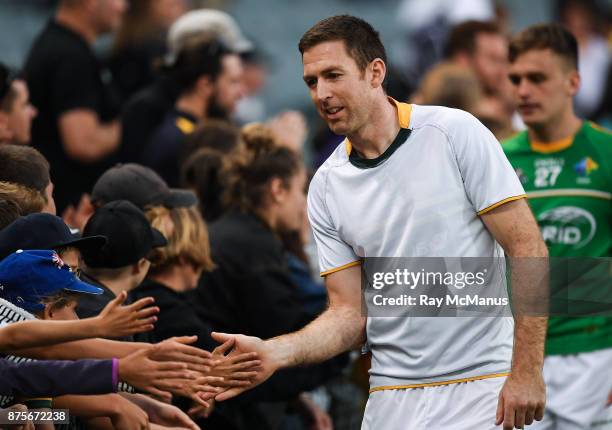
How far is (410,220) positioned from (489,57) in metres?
5.93

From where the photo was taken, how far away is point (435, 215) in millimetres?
5016

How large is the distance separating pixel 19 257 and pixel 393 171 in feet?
5.06

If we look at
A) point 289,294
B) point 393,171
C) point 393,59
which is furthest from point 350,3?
point 393,171

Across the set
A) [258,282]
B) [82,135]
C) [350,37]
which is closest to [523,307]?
[350,37]

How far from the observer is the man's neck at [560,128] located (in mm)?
6855

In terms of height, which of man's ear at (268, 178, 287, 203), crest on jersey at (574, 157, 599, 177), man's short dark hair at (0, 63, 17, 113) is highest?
man's short dark hair at (0, 63, 17, 113)

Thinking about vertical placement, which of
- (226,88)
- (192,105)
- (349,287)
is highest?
(226,88)

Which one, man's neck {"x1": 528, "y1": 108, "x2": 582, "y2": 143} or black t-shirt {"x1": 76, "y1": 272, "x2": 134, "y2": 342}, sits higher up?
man's neck {"x1": 528, "y1": 108, "x2": 582, "y2": 143}

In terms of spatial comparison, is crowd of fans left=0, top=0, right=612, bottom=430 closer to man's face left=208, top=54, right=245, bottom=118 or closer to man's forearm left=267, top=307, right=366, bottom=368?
man's face left=208, top=54, right=245, bottom=118

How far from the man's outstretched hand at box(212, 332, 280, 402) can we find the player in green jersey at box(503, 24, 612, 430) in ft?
6.93

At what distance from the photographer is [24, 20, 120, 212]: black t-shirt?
763 cm

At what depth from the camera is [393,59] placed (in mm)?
14617

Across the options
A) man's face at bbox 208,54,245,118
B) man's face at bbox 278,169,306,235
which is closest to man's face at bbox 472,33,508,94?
man's face at bbox 208,54,245,118

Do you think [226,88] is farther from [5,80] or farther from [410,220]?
[410,220]
